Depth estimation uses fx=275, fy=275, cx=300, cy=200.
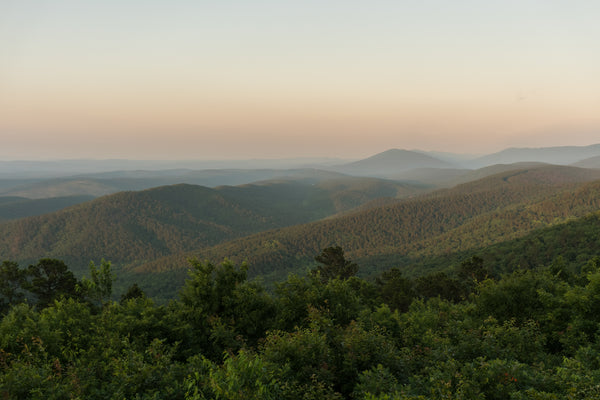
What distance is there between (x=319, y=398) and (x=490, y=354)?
12.4m

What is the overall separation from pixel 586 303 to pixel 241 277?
30.4 meters

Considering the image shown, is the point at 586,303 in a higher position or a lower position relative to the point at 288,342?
lower

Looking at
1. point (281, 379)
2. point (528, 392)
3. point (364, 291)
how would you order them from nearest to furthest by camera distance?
point (528, 392) → point (281, 379) → point (364, 291)

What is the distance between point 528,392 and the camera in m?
11.8

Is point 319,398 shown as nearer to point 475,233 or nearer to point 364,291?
point 364,291

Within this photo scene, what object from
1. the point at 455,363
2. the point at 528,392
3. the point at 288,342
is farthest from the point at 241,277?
the point at 528,392

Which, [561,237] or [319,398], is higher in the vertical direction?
[319,398]

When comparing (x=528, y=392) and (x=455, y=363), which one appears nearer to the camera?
(x=528, y=392)

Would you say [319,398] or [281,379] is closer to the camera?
[319,398]

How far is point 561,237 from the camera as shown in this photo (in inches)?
3991

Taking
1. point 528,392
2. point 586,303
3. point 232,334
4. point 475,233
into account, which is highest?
point 528,392

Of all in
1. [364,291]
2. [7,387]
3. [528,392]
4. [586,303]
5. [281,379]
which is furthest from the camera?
[364,291]

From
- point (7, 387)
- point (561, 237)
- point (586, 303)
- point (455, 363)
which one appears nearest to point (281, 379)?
point (455, 363)

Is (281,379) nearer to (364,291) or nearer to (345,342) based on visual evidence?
(345,342)
